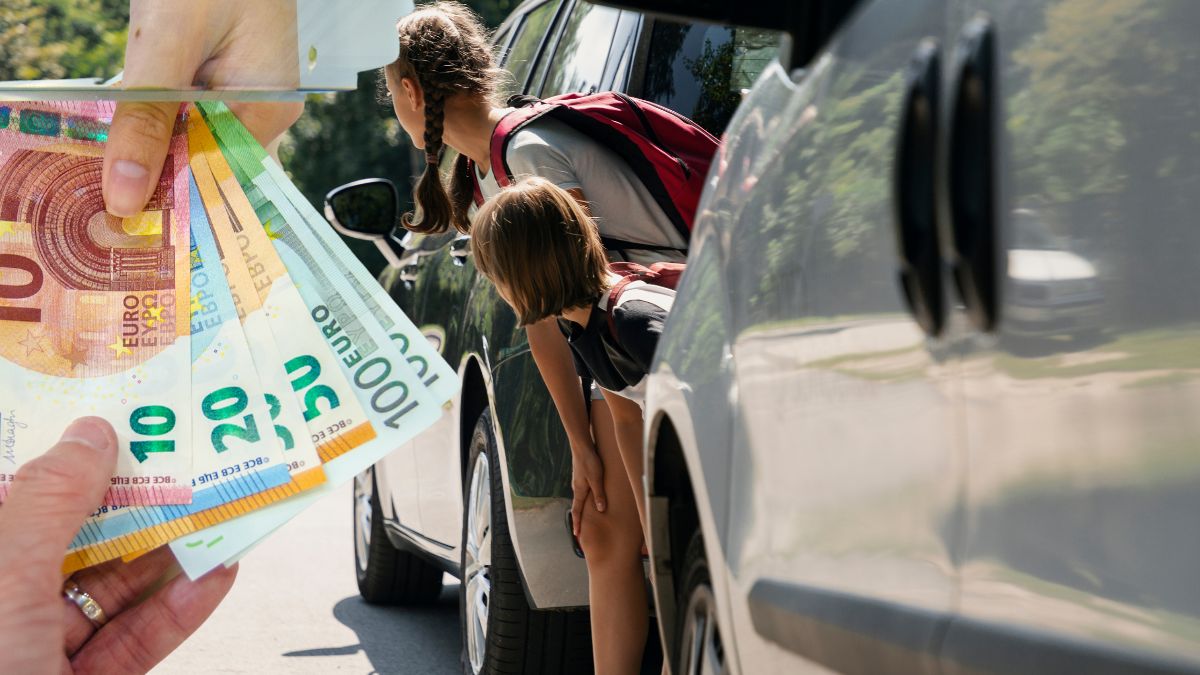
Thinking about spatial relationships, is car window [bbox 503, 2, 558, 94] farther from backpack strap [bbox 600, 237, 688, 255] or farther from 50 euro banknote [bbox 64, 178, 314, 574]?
50 euro banknote [bbox 64, 178, 314, 574]

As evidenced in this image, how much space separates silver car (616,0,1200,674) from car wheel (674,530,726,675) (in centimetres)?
22

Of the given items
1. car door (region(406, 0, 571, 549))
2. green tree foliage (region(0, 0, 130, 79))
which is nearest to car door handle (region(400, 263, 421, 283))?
car door (region(406, 0, 571, 549))

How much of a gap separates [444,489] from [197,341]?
340cm

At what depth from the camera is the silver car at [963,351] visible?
55.9 inches

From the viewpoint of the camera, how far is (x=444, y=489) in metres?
5.18

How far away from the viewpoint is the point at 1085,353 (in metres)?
1.49

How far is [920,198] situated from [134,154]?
846 millimetres

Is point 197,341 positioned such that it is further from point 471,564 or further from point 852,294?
point 471,564

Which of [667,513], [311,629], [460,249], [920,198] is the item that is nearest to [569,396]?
[667,513]

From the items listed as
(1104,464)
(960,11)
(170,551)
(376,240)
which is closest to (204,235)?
(170,551)

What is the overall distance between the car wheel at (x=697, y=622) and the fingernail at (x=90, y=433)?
1.03 meters

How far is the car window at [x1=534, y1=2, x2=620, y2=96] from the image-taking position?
4148mm

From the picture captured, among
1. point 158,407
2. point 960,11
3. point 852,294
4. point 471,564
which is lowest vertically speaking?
point 471,564

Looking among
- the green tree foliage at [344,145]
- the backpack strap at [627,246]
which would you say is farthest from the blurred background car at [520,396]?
the green tree foliage at [344,145]
